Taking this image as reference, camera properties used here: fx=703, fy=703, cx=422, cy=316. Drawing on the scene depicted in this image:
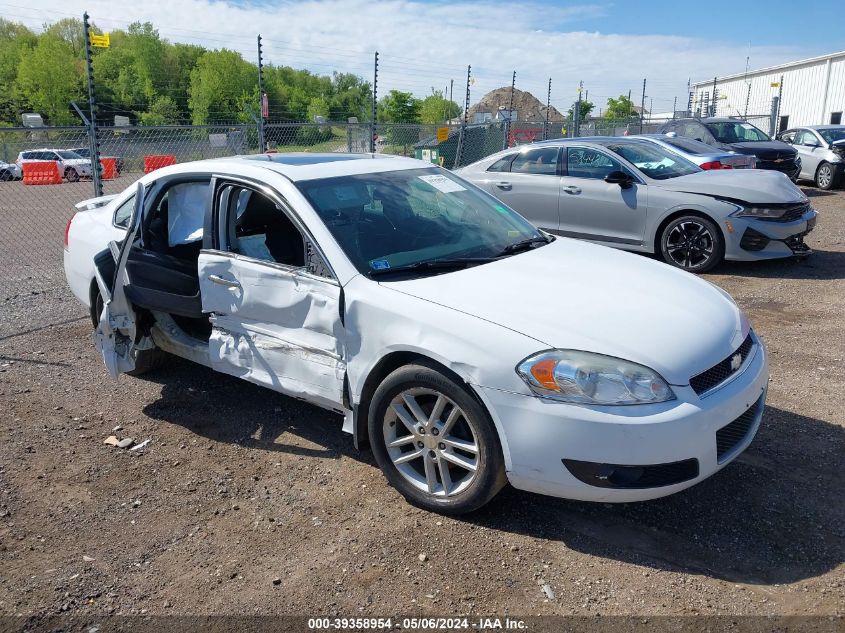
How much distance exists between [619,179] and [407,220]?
5.02 m

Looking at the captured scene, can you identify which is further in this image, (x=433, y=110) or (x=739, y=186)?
(x=433, y=110)

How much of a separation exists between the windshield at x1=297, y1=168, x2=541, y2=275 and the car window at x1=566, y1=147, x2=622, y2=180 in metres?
4.52

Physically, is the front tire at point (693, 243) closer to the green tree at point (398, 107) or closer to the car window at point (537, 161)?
the car window at point (537, 161)

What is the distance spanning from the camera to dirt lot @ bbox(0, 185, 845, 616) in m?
2.84

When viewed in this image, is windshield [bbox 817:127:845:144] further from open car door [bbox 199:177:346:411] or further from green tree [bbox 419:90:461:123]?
green tree [bbox 419:90:461:123]

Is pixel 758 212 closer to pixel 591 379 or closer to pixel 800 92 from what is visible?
A: pixel 591 379

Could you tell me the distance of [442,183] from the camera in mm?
4574

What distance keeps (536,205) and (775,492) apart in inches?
239

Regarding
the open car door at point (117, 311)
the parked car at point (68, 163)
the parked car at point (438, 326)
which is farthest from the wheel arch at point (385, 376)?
the parked car at point (68, 163)

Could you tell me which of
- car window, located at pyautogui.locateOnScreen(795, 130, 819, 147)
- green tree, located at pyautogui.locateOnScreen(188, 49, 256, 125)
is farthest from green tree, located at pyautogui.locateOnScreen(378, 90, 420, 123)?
car window, located at pyautogui.locateOnScreen(795, 130, 819, 147)

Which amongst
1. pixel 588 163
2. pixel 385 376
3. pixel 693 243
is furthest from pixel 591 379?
pixel 588 163

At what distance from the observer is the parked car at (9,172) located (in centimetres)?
2606

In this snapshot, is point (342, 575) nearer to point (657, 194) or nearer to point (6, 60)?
point (657, 194)

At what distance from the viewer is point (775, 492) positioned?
348 centimetres
